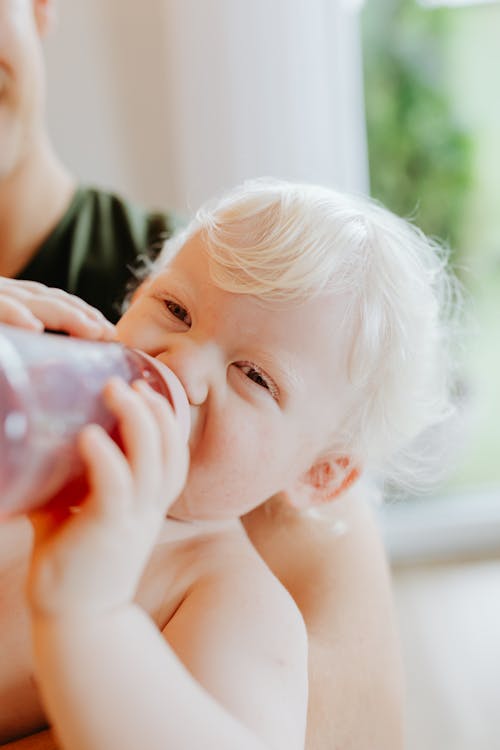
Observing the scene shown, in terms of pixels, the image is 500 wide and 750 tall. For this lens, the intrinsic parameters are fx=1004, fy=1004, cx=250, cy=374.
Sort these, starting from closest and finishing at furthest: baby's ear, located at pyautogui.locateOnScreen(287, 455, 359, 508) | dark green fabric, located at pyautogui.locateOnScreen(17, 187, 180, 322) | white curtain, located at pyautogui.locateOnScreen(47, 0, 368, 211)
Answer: baby's ear, located at pyautogui.locateOnScreen(287, 455, 359, 508)
dark green fabric, located at pyautogui.locateOnScreen(17, 187, 180, 322)
white curtain, located at pyautogui.locateOnScreen(47, 0, 368, 211)

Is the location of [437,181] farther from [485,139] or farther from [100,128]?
[100,128]

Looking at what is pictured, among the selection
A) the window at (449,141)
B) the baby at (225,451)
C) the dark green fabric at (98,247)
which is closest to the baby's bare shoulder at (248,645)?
the baby at (225,451)

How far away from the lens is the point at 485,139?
2992mm

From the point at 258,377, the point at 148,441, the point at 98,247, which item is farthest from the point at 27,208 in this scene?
the point at 148,441

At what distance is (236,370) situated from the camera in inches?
41.7

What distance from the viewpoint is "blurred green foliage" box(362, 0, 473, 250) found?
2.85 m

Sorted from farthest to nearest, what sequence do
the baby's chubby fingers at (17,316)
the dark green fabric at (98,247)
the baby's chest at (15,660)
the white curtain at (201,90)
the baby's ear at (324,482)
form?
1. the white curtain at (201,90)
2. the dark green fabric at (98,247)
3. the baby's ear at (324,482)
4. the baby's chest at (15,660)
5. the baby's chubby fingers at (17,316)

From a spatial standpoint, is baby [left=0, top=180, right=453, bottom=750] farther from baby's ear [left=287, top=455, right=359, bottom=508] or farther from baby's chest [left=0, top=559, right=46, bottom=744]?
baby's chest [left=0, top=559, right=46, bottom=744]

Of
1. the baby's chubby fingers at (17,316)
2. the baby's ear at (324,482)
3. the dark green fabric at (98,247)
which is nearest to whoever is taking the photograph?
the baby's chubby fingers at (17,316)

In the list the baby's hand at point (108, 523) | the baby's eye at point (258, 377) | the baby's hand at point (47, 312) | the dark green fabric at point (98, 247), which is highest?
the baby's hand at point (47, 312)

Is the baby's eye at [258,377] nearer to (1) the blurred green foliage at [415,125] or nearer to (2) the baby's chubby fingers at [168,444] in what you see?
(2) the baby's chubby fingers at [168,444]

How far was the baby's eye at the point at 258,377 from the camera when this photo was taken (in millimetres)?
1063

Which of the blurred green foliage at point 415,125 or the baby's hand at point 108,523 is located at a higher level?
the baby's hand at point 108,523

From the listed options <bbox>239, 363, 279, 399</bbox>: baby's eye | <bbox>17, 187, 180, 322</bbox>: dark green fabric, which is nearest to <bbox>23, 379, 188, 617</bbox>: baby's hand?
<bbox>239, 363, 279, 399</bbox>: baby's eye
